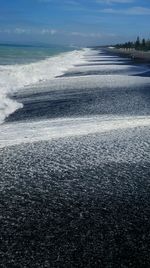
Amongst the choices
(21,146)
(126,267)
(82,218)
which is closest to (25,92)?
(21,146)

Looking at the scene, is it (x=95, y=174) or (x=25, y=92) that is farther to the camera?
(x=25, y=92)

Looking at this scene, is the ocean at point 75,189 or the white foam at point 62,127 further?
the white foam at point 62,127

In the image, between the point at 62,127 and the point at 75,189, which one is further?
the point at 62,127

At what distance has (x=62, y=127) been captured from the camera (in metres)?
10.7

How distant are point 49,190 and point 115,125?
15.6 feet

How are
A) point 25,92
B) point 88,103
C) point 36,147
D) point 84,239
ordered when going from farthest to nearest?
point 25,92
point 88,103
point 36,147
point 84,239

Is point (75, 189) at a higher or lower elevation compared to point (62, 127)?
higher

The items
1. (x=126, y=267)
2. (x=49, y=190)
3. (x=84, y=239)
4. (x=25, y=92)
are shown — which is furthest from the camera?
(x=25, y=92)

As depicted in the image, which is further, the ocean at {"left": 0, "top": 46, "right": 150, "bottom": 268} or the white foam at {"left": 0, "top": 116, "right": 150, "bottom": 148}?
the white foam at {"left": 0, "top": 116, "right": 150, "bottom": 148}

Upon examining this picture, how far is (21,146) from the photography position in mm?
8680

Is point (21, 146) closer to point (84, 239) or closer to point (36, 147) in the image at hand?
point (36, 147)

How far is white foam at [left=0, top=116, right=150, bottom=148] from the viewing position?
31.0 feet

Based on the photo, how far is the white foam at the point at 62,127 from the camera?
9461mm

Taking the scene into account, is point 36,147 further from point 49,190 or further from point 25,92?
point 25,92
